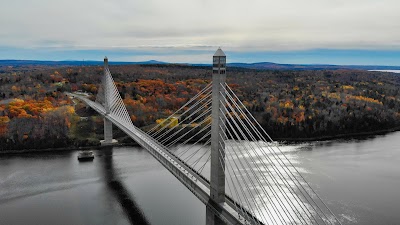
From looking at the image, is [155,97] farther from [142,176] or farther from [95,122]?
[142,176]

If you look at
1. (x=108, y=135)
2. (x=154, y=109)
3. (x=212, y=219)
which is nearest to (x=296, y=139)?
(x=154, y=109)

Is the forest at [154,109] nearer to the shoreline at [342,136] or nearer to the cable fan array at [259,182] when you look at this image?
the shoreline at [342,136]

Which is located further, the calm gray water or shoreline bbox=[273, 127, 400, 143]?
shoreline bbox=[273, 127, 400, 143]

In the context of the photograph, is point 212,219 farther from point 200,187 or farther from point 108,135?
point 108,135

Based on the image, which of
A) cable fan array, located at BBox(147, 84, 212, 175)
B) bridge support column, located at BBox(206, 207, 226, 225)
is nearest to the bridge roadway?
bridge support column, located at BBox(206, 207, 226, 225)

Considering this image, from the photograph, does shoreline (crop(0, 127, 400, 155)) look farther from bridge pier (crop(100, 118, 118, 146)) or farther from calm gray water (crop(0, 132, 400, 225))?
calm gray water (crop(0, 132, 400, 225))

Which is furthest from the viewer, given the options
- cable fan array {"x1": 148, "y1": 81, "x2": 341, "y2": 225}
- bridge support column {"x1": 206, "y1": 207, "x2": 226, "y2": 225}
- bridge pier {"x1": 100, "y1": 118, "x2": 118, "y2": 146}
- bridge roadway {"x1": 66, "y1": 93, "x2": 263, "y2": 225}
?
bridge pier {"x1": 100, "y1": 118, "x2": 118, "y2": 146}

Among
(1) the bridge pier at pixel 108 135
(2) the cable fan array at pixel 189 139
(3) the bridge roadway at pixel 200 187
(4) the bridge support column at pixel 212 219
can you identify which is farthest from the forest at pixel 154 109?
(4) the bridge support column at pixel 212 219

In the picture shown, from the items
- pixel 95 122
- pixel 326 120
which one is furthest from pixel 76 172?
pixel 326 120
